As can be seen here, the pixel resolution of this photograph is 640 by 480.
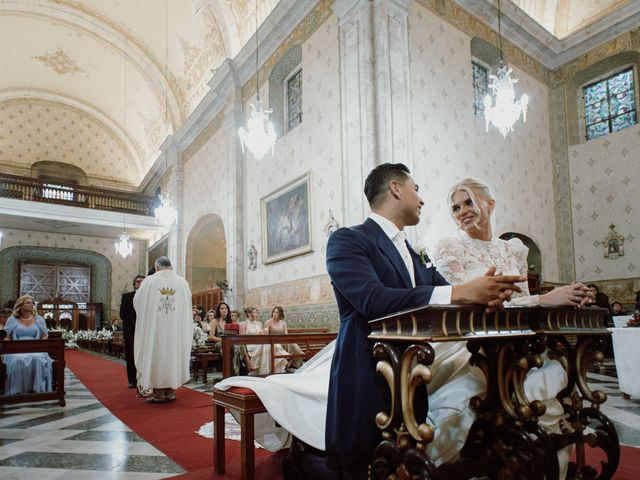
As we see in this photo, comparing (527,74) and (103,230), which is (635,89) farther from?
(103,230)

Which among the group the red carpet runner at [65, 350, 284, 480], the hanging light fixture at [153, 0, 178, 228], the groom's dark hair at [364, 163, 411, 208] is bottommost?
the red carpet runner at [65, 350, 284, 480]

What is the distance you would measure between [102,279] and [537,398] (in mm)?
23429

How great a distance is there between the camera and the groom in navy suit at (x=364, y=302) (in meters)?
1.87

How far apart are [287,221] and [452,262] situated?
8124 millimetres

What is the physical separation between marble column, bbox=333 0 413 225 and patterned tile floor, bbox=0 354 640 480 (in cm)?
486

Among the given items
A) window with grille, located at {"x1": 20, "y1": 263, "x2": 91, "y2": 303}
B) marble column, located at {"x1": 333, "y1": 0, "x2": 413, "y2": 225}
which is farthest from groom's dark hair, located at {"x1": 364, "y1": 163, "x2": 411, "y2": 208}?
window with grille, located at {"x1": 20, "y1": 263, "x2": 91, "y2": 303}

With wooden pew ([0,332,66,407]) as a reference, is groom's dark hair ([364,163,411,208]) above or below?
above

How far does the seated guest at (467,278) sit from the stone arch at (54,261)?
22.3 m

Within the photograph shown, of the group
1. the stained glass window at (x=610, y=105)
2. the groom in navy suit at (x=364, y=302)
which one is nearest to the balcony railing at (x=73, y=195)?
the stained glass window at (x=610, y=105)

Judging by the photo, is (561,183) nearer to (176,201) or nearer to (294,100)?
(294,100)

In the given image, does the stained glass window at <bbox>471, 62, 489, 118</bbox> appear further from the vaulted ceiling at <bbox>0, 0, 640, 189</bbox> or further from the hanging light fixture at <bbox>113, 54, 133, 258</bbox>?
the hanging light fixture at <bbox>113, 54, 133, 258</bbox>

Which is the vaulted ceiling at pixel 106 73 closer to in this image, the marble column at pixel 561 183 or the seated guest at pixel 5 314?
the marble column at pixel 561 183

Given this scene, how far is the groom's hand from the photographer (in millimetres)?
1764

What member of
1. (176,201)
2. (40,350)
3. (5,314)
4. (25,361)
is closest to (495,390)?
(40,350)
